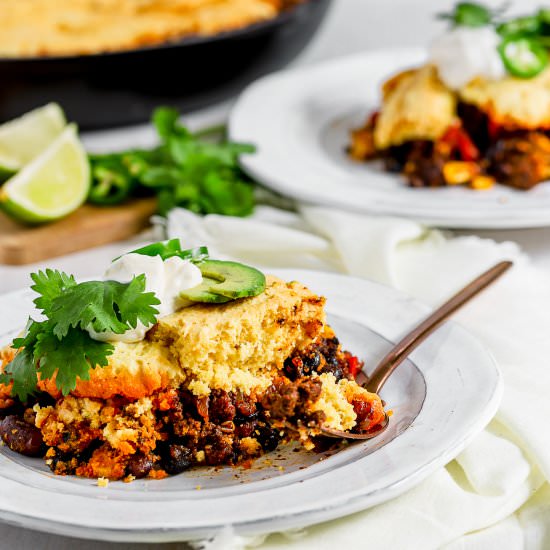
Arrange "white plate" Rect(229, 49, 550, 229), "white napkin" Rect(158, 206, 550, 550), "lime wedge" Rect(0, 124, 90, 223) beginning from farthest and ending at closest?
1. "lime wedge" Rect(0, 124, 90, 223)
2. "white plate" Rect(229, 49, 550, 229)
3. "white napkin" Rect(158, 206, 550, 550)

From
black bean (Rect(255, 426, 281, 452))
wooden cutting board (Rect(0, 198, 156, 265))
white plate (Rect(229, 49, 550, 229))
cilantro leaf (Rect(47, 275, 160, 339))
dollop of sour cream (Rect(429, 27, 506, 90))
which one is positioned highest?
cilantro leaf (Rect(47, 275, 160, 339))

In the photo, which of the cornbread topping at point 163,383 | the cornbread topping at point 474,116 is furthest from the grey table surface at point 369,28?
the cornbread topping at point 163,383

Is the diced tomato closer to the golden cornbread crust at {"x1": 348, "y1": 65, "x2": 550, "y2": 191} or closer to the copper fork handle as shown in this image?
the golden cornbread crust at {"x1": 348, "y1": 65, "x2": 550, "y2": 191}

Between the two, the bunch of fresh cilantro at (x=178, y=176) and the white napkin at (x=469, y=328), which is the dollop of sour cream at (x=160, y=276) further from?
the bunch of fresh cilantro at (x=178, y=176)

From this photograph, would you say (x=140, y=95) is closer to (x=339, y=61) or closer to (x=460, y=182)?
(x=339, y=61)

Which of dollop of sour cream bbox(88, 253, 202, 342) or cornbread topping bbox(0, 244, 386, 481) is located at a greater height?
dollop of sour cream bbox(88, 253, 202, 342)

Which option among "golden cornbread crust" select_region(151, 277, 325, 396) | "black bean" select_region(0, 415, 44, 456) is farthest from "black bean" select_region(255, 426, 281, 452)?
"black bean" select_region(0, 415, 44, 456)

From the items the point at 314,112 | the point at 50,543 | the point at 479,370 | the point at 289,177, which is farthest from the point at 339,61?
the point at 50,543

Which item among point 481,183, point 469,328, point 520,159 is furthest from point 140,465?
point 520,159
